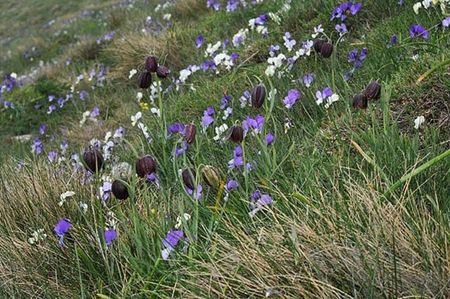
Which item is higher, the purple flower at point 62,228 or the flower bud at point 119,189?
the flower bud at point 119,189

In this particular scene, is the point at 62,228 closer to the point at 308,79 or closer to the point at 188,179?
the point at 188,179

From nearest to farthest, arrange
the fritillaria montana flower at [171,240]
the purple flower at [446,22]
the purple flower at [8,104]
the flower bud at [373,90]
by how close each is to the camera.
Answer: the fritillaria montana flower at [171,240], the flower bud at [373,90], the purple flower at [446,22], the purple flower at [8,104]

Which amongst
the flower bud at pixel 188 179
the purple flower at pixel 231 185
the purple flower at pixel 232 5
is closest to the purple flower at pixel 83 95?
the purple flower at pixel 232 5

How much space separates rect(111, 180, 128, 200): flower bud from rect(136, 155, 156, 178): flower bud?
0.08m

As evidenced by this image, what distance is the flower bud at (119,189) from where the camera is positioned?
2092 mm

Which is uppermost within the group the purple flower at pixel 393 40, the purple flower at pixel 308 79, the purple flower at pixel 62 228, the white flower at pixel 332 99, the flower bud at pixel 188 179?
the flower bud at pixel 188 179

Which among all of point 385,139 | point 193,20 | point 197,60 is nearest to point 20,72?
point 193,20

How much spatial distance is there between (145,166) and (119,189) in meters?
0.12

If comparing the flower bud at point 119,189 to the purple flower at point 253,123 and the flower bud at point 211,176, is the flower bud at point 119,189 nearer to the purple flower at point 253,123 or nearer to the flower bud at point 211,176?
the flower bud at point 211,176

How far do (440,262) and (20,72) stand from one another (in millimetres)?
9798

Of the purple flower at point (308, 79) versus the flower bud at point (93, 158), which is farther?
the purple flower at point (308, 79)

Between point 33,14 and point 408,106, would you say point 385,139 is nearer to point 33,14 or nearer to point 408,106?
point 408,106

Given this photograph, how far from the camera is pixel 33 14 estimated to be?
2238 centimetres

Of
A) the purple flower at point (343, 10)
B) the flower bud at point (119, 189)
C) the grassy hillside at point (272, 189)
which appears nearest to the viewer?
the grassy hillside at point (272, 189)
